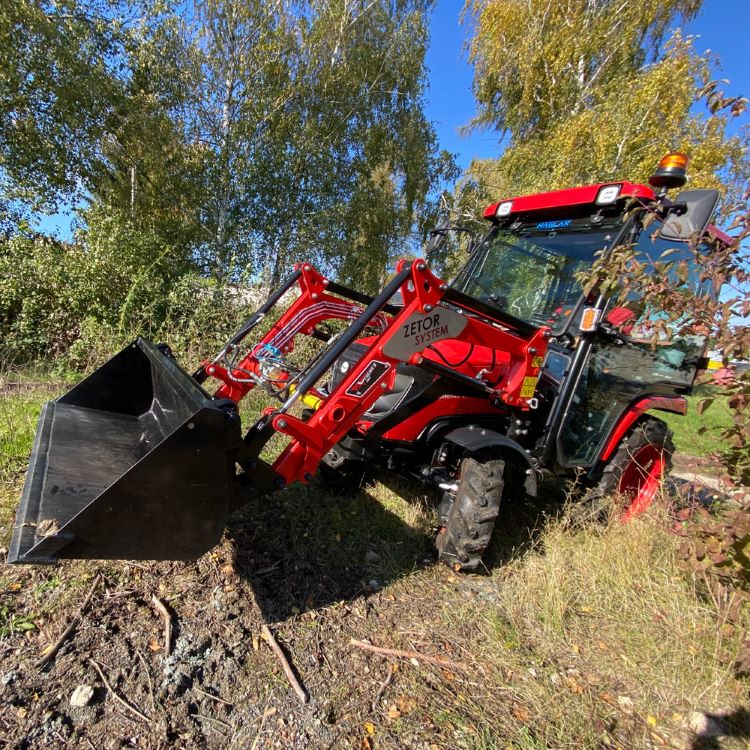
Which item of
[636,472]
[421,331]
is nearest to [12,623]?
[421,331]

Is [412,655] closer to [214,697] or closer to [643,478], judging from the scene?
[214,697]

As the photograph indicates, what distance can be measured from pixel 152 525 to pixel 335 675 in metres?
1.03

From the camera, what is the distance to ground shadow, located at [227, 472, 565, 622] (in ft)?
8.34

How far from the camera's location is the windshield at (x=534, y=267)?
3.31m

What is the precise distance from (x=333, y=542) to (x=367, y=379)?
1.16 m

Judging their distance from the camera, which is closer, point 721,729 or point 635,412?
point 721,729

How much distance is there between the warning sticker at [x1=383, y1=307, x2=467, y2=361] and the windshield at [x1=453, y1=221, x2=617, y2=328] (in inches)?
41.9

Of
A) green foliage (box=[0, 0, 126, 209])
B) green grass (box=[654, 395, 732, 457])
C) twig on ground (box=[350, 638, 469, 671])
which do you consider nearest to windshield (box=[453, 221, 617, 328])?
twig on ground (box=[350, 638, 469, 671])

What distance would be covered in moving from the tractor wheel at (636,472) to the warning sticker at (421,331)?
1.84m

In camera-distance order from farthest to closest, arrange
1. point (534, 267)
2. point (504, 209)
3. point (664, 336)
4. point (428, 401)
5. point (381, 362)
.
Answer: point (504, 209) → point (534, 267) → point (664, 336) → point (428, 401) → point (381, 362)

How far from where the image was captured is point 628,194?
292cm

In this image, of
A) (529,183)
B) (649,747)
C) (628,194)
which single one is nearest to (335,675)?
(649,747)

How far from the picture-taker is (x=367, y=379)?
2652 millimetres

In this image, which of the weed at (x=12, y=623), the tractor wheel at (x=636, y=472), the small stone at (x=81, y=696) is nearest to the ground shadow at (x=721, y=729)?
the tractor wheel at (x=636, y=472)
